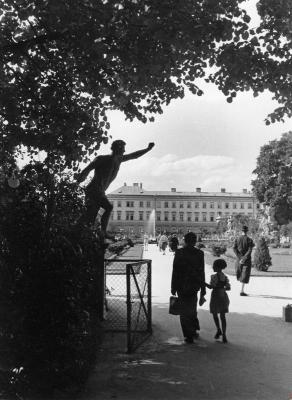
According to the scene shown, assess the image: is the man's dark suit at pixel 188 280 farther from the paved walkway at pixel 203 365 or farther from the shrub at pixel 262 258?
the shrub at pixel 262 258

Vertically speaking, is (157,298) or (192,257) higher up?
(192,257)

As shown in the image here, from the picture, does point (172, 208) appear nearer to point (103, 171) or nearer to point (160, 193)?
point (160, 193)

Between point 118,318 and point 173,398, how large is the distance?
4.72 metres

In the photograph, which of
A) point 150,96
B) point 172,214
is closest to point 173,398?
point 150,96

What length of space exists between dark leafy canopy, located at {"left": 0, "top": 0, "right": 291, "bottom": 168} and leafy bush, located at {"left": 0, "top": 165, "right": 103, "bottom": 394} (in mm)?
2639


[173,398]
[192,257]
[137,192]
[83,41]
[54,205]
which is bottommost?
[173,398]

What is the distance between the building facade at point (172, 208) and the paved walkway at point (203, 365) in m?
125

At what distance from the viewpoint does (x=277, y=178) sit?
55.7m

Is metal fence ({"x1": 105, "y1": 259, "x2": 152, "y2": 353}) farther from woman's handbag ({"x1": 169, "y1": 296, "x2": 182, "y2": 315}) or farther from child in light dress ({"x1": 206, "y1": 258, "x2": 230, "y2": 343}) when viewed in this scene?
child in light dress ({"x1": 206, "y1": 258, "x2": 230, "y2": 343})

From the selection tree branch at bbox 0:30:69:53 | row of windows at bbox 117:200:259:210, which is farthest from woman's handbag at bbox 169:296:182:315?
row of windows at bbox 117:200:259:210

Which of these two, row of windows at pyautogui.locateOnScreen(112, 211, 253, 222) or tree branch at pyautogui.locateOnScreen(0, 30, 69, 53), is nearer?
tree branch at pyautogui.locateOnScreen(0, 30, 69, 53)

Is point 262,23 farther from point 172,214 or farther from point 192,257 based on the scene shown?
point 172,214

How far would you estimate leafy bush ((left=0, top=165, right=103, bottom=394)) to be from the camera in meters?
4.79

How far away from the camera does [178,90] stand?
33.1 ft
